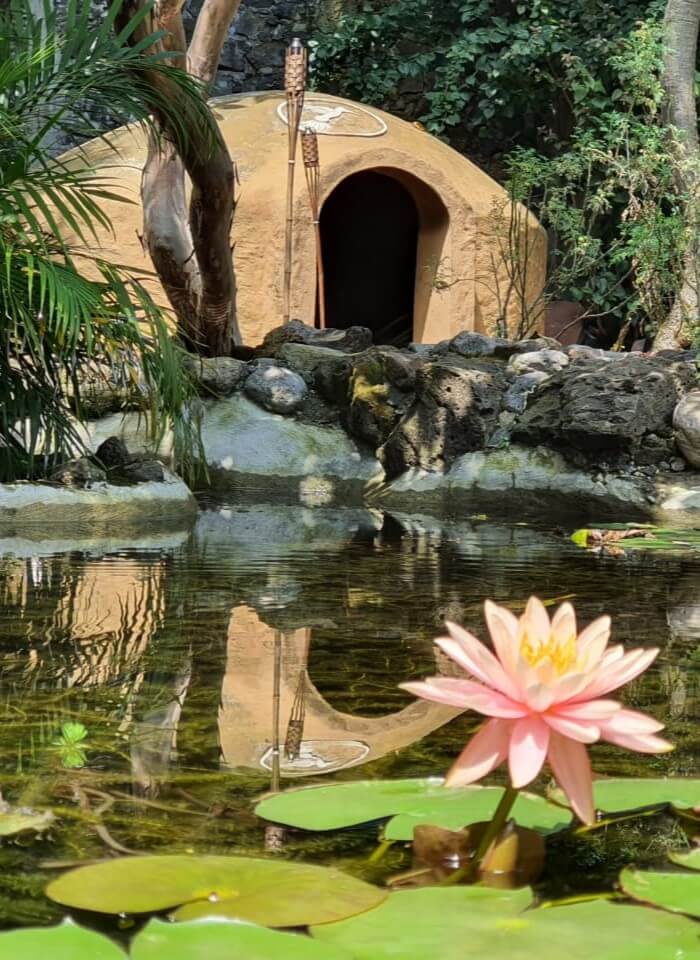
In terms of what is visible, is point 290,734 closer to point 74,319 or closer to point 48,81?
point 74,319

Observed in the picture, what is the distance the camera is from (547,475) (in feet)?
23.3

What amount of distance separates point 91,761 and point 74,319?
10.4ft

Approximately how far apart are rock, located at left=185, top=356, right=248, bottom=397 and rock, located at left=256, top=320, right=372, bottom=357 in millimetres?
634

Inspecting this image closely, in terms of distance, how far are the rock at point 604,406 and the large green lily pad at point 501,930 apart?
5827mm

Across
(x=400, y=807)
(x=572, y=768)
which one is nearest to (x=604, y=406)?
(x=400, y=807)

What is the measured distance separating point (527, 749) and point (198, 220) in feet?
A: 21.3

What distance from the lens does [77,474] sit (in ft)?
18.5

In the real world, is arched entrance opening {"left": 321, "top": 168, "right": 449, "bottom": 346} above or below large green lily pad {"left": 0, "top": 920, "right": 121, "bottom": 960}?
above

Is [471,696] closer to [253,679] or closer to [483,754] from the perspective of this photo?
[483,754]

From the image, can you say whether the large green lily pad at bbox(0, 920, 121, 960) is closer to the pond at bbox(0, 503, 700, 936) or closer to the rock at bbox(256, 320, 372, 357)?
the pond at bbox(0, 503, 700, 936)

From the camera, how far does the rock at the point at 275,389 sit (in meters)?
7.91

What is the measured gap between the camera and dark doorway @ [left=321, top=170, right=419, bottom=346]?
14.0 m

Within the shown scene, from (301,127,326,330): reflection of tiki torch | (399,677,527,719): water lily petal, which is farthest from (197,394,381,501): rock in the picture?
(399,677,527,719): water lily petal

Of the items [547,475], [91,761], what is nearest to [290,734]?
[91,761]
